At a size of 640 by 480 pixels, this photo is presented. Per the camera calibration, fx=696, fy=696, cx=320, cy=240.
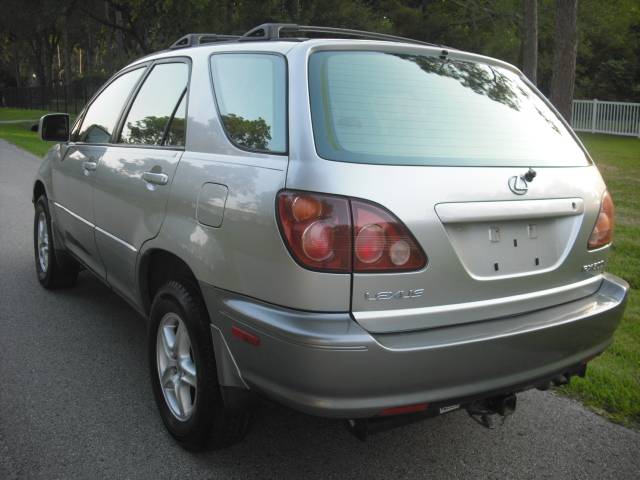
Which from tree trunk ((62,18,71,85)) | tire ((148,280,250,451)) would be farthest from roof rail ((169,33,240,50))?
tree trunk ((62,18,71,85))

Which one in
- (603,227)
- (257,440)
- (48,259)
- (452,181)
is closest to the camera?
(452,181)

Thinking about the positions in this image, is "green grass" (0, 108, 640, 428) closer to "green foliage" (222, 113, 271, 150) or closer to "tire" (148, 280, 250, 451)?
"tire" (148, 280, 250, 451)

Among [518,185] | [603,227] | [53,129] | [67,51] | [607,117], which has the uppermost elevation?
[67,51]

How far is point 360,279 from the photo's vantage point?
2.46 m

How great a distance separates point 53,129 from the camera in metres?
5.32

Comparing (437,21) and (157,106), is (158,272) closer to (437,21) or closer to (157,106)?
(157,106)

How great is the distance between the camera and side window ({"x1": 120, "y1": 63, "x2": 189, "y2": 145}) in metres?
3.55

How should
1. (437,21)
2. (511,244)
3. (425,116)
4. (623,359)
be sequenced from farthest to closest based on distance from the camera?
(437,21) < (623,359) < (425,116) < (511,244)

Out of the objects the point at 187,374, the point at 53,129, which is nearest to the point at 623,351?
the point at 187,374

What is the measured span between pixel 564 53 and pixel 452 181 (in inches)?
380

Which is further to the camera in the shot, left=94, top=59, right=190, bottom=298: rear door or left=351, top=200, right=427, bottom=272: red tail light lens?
left=94, top=59, right=190, bottom=298: rear door

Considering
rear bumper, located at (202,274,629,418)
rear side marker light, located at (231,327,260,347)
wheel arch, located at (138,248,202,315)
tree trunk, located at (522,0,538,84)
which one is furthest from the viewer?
tree trunk, located at (522,0,538,84)

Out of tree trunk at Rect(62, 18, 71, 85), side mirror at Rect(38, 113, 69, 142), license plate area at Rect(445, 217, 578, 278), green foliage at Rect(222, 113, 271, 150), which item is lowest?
license plate area at Rect(445, 217, 578, 278)

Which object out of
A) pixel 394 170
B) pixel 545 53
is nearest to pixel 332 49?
pixel 394 170
